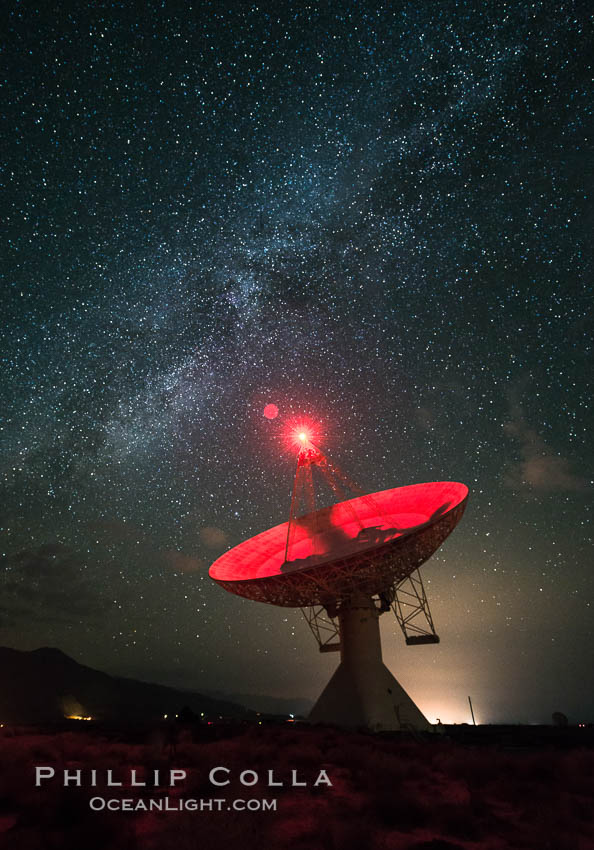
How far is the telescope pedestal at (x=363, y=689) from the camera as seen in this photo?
2325cm

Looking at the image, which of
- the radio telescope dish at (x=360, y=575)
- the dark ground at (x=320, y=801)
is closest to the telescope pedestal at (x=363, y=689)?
the radio telescope dish at (x=360, y=575)

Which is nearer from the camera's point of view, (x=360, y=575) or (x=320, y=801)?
(x=320, y=801)

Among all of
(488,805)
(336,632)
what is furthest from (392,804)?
(336,632)

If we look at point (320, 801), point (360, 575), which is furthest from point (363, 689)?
point (320, 801)

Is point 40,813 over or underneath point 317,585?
underneath

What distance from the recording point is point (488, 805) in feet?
29.1

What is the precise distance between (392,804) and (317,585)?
16597 millimetres

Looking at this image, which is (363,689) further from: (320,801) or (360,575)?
(320,801)

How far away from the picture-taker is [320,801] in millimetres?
8125

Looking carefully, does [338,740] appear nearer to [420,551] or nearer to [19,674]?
[420,551]

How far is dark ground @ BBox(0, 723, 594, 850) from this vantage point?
6.02 meters

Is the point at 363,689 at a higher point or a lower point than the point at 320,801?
higher

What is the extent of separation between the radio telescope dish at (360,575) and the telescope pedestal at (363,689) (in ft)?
0.14

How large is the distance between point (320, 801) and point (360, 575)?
16.5m
